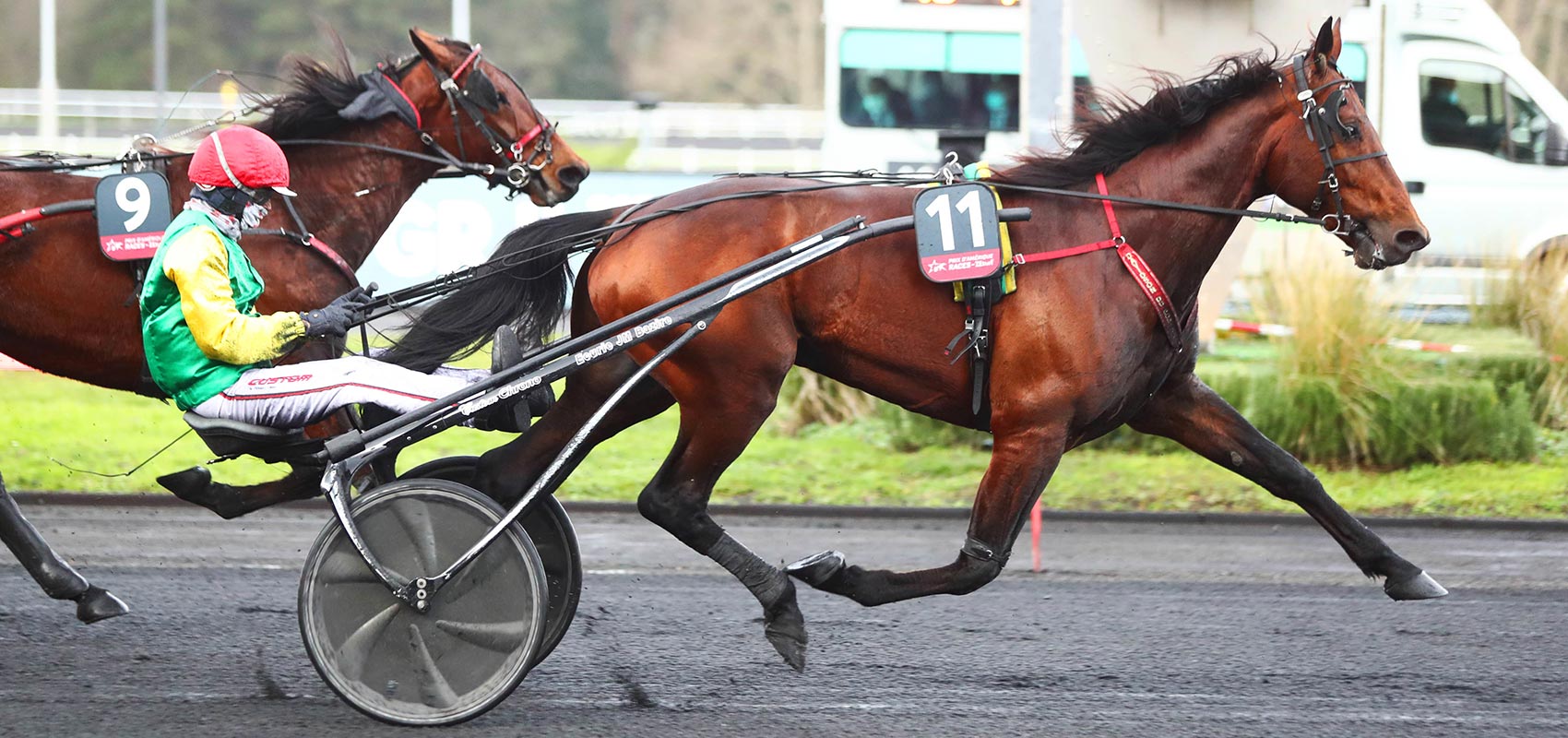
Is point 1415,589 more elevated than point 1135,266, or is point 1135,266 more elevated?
point 1135,266

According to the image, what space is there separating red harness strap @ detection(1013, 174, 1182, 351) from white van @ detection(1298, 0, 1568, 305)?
33.9 feet

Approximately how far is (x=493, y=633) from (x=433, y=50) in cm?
258

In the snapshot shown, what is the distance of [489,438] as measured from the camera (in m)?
10.3

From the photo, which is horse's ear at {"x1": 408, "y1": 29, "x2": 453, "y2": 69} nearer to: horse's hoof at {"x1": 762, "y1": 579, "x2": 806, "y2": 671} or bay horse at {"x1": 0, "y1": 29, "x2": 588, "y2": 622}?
bay horse at {"x1": 0, "y1": 29, "x2": 588, "y2": 622}

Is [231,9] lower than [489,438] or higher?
higher

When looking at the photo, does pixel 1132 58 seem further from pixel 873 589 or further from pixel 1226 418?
pixel 873 589

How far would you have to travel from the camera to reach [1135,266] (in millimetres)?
4809

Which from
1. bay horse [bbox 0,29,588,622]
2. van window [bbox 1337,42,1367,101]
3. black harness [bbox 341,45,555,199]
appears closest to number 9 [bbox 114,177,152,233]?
bay horse [bbox 0,29,588,622]

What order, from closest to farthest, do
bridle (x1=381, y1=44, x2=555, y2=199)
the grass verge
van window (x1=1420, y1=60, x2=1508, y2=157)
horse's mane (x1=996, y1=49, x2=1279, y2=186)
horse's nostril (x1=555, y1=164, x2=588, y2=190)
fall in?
horse's mane (x1=996, y1=49, x2=1279, y2=186), bridle (x1=381, y1=44, x2=555, y2=199), horse's nostril (x1=555, y1=164, x2=588, y2=190), the grass verge, van window (x1=1420, y1=60, x2=1508, y2=157)

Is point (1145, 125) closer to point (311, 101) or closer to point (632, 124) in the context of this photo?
point (311, 101)

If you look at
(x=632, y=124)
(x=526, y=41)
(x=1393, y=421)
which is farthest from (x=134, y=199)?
(x=526, y=41)

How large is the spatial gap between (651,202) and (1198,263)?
1.68 m

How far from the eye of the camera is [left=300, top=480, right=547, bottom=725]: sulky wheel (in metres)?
4.40

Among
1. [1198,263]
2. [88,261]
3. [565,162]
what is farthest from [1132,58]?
[88,261]
